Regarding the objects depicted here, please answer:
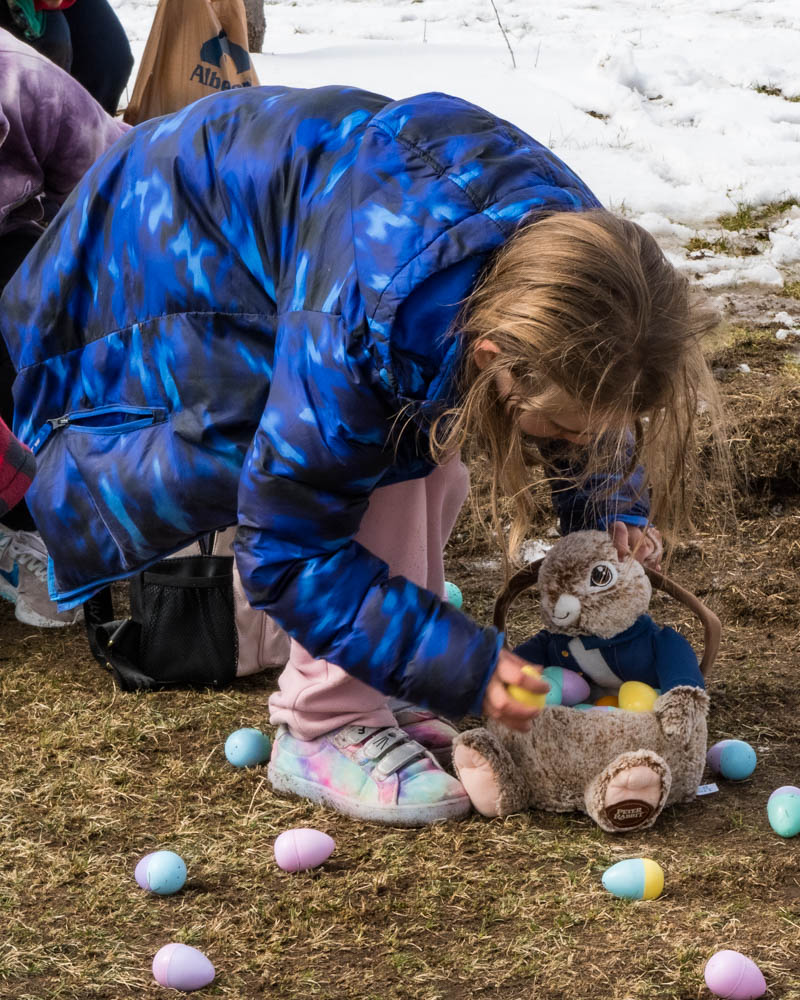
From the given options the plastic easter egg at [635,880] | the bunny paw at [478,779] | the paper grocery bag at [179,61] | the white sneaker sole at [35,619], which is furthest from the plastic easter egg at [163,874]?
the paper grocery bag at [179,61]

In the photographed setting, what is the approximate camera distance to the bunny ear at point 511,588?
8.31ft

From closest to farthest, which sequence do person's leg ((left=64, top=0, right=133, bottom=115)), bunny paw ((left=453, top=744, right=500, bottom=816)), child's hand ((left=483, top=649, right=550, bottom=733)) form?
child's hand ((left=483, top=649, right=550, bottom=733))
bunny paw ((left=453, top=744, right=500, bottom=816))
person's leg ((left=64, top=0, right=133, bottom=115))

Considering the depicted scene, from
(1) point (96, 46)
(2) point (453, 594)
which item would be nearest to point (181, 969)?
(2) point (453, 594)

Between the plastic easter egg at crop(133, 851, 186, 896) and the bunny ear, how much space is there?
80 centimetres

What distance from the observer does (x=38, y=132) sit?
121 inches

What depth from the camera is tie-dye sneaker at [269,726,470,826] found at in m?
2.33

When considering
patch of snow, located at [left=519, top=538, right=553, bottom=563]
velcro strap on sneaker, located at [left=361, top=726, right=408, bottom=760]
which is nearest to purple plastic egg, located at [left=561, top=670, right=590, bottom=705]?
velcro strap on sneaker, located at [left=361, top=726, right=408, bottom=760]

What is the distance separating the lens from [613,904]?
80.2 inches

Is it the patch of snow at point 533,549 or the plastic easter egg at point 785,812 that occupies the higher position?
the plastic easter egg at point 785,812

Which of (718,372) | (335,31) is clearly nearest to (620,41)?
(335,31)

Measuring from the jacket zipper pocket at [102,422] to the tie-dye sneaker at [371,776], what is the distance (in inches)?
27.8

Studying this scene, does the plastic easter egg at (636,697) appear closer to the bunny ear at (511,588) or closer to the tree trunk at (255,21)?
the bunny ear at (511,588)

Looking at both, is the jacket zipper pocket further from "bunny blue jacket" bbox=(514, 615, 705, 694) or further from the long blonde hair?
"bunny blue jacket" bbox=(514, 615, 705, 694)

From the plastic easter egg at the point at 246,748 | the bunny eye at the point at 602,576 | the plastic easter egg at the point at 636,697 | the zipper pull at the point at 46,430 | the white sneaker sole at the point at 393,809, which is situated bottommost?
the plastic easter egg at the point at 246,748
